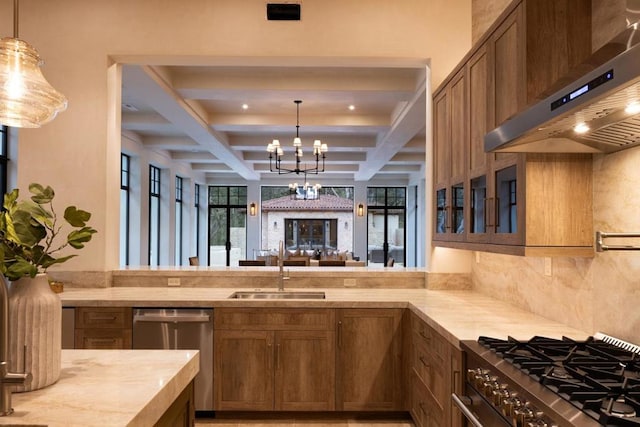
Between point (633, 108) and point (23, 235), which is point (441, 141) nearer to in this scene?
point (633, 108)

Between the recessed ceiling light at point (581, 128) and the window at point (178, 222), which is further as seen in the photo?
the window at point (178, 222)

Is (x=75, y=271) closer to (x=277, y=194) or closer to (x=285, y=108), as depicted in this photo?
(x=285, y=108)

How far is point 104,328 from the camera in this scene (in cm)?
342

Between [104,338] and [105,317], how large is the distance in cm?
15

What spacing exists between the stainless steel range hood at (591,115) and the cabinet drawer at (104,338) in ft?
9.18

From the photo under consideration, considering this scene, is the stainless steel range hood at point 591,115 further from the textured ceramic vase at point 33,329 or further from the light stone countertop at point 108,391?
the textured ceramic vase at point 33,329

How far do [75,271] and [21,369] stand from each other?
2.93 meters

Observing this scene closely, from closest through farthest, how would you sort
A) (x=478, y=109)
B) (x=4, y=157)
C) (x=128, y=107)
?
1. (x=478, y=109)
2. (x=4, y=157)
3. (x=128, y=107)

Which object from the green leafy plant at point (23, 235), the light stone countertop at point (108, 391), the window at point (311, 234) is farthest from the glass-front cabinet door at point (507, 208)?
the window at point (311, 234)

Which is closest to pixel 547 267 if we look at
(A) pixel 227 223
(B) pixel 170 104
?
(B) pixel 170 104

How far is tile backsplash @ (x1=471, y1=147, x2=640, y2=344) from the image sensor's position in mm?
2014

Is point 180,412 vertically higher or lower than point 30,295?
lower

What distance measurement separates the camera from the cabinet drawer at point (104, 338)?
3.41 m

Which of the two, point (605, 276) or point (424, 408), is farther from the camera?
point (424, 408)
